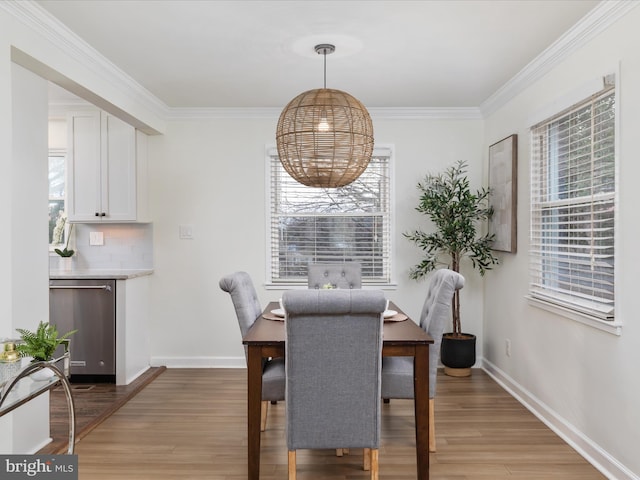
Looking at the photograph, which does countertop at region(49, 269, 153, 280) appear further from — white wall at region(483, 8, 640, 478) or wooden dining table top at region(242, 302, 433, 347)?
white wall at region(483, 8, 640, 478)

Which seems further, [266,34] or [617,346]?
[266,34]

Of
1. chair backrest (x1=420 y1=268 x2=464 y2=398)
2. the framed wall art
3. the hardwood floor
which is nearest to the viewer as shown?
chair backrest (x1=420 y1=268 x2=464 y2=398)

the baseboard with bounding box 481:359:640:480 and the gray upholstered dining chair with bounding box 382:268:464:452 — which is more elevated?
the gray upholstered dining chair with bounding box 382:268:464:452

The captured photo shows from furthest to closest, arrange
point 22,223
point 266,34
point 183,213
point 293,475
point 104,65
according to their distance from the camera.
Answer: point 183,213
point 104,65
point 266,34
point 22,223
point 293,475

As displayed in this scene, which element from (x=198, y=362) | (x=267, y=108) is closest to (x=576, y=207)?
(x=267, y=108)

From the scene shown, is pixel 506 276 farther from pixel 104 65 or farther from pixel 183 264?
pixel 104 65

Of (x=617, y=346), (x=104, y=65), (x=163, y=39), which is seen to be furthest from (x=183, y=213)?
(x=617, y=346)

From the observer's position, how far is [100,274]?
433cm

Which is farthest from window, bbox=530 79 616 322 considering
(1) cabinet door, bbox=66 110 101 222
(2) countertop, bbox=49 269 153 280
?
(1) cabinet door, bbox=66 110 101 222

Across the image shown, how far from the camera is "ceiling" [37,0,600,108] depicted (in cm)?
265

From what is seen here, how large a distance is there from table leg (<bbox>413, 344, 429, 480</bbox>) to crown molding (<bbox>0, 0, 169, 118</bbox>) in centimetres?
258

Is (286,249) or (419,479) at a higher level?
(286,249)

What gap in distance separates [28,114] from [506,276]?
3.62 meters

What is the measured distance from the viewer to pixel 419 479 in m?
2.47
